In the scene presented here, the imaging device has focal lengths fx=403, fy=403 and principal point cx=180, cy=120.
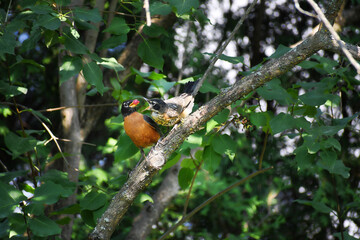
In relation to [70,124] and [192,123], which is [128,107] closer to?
[192,123]

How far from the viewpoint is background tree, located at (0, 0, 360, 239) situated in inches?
86.9

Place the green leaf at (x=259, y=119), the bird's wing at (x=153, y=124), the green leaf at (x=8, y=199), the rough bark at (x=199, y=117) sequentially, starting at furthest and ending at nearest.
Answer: the bird's wing at (x=153, y=124), the green leaf at (x=259, y=119), the green leaf at (x=8, y=199), the rough bark at (x=199, y=117)

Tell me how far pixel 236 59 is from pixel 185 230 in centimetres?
296

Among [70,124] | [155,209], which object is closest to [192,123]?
[70,124]

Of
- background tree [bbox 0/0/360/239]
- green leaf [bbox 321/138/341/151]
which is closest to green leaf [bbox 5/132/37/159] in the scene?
background tree [bbox 0/0/360/239]

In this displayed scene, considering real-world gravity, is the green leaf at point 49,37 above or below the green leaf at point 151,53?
above

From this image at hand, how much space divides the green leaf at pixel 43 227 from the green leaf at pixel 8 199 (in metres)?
0.15

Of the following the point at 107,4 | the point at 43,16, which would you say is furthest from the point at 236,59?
the point at 107,4

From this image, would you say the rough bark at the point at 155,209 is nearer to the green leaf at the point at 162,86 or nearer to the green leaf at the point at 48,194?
the green leaf at the point at 162,86

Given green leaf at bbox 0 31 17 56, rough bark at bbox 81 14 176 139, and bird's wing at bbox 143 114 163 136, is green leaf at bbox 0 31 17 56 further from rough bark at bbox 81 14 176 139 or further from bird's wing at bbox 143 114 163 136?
rough bark at bbox 81 14 176 139

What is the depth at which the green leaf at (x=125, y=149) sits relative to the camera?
2.56m

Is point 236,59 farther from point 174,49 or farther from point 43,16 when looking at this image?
point 174,49

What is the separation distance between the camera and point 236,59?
2.40m

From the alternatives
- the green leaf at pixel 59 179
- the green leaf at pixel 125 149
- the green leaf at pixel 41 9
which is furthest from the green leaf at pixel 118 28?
the green leaf at pixel 59 179
